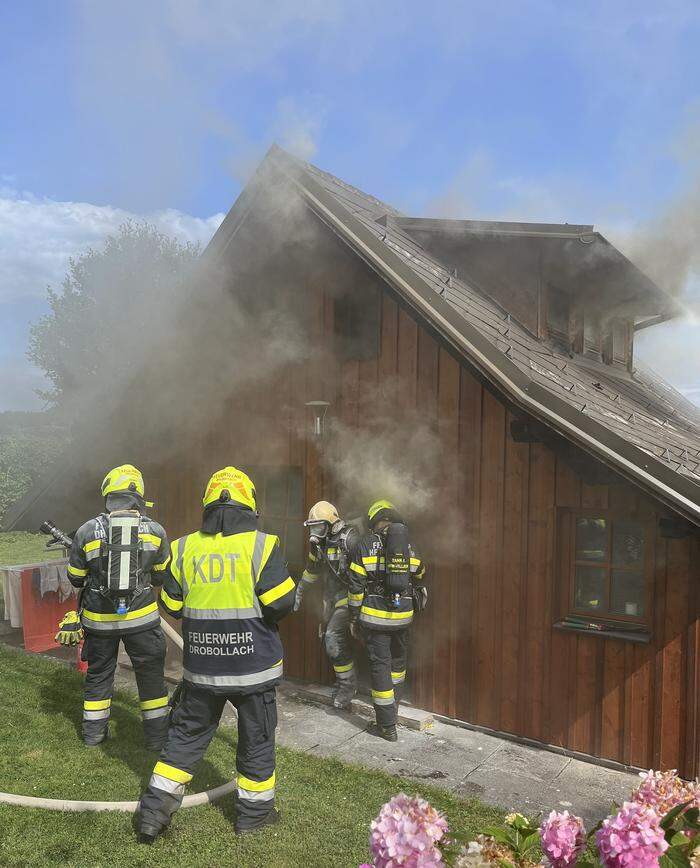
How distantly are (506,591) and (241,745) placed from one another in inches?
103

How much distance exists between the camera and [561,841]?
147 centimetres

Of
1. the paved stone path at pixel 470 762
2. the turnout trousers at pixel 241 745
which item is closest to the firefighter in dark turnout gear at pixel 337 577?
the paved stone path at pixel 470 762

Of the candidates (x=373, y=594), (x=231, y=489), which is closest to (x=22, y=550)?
(x=373, y=594)

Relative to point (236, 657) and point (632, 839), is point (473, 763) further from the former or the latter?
point (632, 839)

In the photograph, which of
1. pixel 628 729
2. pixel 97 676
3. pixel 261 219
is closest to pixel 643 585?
pixel 628 729

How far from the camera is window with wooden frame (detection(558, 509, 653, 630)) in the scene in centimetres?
496

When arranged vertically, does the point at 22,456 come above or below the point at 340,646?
above

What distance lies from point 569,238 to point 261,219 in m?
3.30

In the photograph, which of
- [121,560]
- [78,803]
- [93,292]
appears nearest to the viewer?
[78,803]

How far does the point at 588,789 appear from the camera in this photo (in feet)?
15.0

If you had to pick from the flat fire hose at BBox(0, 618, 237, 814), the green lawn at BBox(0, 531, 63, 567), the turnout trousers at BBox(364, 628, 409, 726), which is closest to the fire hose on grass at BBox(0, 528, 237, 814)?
the flat fire hose at BBox(0, 618, 237, 814)

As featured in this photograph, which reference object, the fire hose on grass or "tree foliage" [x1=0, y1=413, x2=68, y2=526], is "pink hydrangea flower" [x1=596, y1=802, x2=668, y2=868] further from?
"tree foliage" [x1=0, y1=413, x2=68, y2=526]

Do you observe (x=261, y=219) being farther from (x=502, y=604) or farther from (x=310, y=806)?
(x=310, y=806)

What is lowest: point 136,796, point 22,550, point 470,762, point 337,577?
point 22,550
